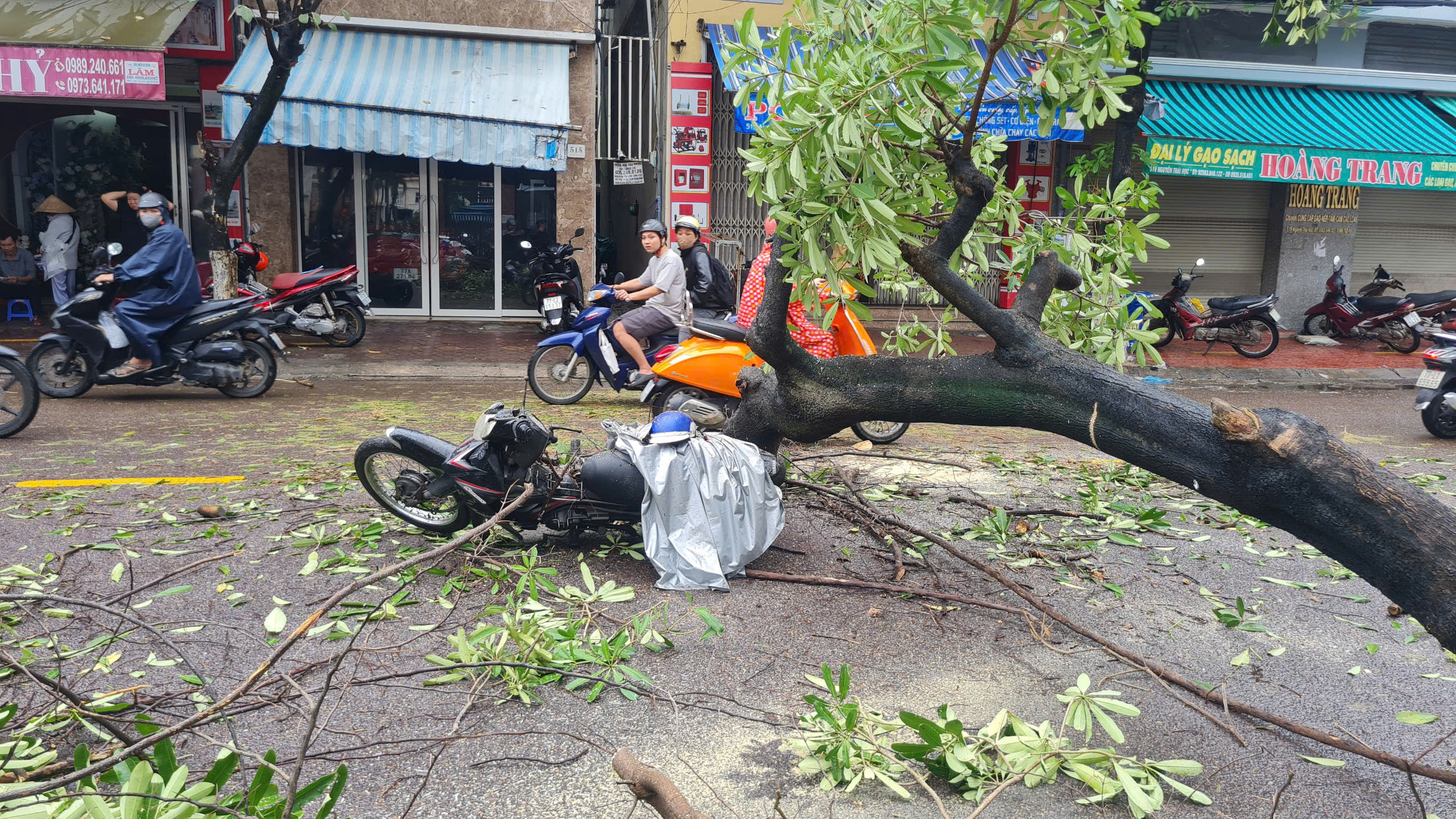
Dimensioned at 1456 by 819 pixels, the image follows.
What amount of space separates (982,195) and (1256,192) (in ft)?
49.6

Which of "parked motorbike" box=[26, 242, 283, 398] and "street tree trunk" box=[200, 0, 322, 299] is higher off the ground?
"street tree trunk" box=[200, 0, 322, 299]

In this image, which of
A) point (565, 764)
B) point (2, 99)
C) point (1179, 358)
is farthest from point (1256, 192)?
point (2, 99)

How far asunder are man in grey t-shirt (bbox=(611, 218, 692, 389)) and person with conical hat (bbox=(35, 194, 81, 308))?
8.49 meters

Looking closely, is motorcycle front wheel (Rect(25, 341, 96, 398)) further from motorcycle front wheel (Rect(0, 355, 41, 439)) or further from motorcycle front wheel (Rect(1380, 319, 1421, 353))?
motorcycle front wheel (Rect(1380, 319, 1421, 353))

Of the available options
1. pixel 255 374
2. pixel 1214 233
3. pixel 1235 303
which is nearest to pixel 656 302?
pixel 255 374

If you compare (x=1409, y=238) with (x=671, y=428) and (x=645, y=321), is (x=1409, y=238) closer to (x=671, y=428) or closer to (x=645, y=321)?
(x=645, y=321)

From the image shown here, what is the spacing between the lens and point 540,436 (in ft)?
16.1

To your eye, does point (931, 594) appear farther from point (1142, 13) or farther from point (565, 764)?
point (1142, 13)

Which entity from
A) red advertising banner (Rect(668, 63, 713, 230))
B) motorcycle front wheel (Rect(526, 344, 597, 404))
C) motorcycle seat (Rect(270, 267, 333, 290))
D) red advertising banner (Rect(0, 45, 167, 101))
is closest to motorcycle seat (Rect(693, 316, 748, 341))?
motorcycle front wheel (Rect(526, 344, 597, 404))

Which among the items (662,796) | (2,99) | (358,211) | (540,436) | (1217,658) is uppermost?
(2,99)

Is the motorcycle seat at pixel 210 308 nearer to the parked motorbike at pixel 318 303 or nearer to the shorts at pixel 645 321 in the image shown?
the parked motorbike at pixel 318 303

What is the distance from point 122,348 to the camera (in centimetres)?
885

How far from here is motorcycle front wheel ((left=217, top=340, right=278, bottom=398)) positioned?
955 cm

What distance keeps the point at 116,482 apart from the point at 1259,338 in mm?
13519
